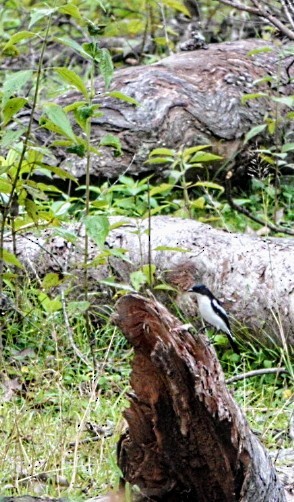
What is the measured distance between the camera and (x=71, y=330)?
4.93 m

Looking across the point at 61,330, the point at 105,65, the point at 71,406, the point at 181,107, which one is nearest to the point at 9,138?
the point at 105,65

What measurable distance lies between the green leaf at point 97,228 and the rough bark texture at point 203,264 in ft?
1.58

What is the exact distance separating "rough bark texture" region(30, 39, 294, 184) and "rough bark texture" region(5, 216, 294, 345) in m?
0.85

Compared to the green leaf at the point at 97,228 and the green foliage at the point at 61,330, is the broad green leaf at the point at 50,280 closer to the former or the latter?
the green foliage at the point at 61,330

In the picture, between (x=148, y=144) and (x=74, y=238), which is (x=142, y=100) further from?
(x=74, y=238)

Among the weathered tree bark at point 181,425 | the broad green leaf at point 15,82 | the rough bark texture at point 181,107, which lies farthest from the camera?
the rough bark texture at point 181,107

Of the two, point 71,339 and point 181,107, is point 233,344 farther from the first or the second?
point 181,107

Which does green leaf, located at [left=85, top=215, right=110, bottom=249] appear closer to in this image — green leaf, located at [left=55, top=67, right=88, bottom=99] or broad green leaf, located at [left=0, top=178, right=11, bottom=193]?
broad green leaf, located at [left=0, top=178, right=11, bottom=193]

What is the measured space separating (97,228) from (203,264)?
933 millimetres

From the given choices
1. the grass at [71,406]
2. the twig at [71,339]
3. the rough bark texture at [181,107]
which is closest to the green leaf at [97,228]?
the grass at [71,406]

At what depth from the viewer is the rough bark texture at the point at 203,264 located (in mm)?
4930

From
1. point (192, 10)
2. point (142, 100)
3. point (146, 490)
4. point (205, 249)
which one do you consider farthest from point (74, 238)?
point (192, 10)

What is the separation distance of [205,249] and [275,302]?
1.53 ft

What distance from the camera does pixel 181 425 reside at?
3.00 meters
